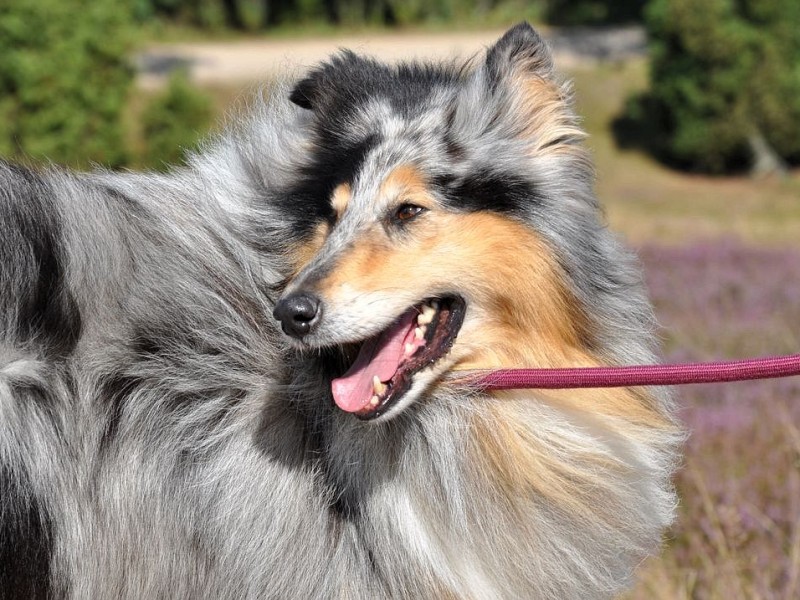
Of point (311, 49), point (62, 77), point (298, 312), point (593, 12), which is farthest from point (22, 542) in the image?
point (593, 12)

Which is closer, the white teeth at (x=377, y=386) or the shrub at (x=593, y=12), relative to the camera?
the white teeth at (x=377, y=386)

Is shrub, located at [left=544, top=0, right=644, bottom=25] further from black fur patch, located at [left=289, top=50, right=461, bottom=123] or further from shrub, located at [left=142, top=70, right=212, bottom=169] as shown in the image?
black fur patch, located at [left=289, top=50, right=461, bottom=123]

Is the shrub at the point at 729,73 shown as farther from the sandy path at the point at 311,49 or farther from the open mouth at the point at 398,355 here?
the open mouth at the point at 398,355

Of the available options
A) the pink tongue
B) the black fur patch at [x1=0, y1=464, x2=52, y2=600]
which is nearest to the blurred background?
the pink tongue

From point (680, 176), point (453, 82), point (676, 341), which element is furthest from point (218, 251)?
point (680, 176)

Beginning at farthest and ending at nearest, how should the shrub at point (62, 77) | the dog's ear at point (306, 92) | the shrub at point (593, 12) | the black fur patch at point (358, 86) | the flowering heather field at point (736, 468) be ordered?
the shrub at point (593, 12)
the shrub at point (62, 77)
the flowering heather field at point (736, 468)
the dog's ear at point (306, 92)
the black fur patch at point (358, 86)

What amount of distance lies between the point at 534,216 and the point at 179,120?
52.6 feet

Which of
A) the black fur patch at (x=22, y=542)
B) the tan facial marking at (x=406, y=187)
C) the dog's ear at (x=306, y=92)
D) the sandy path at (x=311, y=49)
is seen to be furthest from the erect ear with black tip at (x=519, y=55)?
A: the sandy path at (x=311, y=49)

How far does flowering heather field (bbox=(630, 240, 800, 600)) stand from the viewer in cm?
484

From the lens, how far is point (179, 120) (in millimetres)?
18672

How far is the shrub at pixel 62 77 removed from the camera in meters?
16.9

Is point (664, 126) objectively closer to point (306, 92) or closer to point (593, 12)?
point (593, 12)

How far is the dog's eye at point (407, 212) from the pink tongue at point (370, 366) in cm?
31

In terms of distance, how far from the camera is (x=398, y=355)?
340 centimetres
